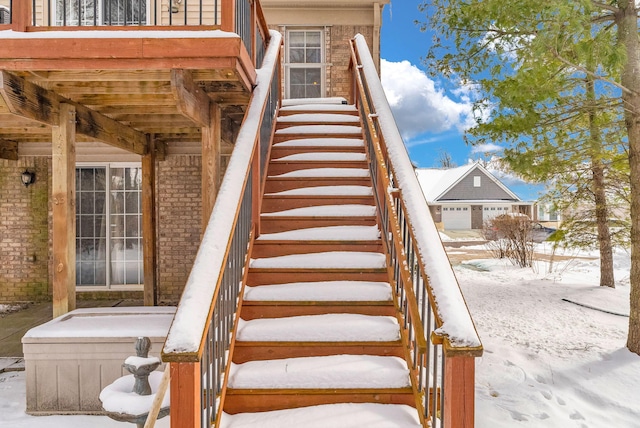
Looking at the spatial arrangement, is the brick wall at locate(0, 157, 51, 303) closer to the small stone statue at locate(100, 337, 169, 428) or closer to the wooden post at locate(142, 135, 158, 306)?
the wooden post at locate(142, 135, 158, 306)

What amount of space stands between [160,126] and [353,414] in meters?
4.30

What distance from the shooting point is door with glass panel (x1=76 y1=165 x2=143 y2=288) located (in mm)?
6641

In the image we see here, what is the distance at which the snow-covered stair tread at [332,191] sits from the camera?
3.84 metres

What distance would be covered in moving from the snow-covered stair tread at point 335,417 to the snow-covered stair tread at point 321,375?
0.39ft

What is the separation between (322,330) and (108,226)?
5.57m

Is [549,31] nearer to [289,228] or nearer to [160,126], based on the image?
[289,228]

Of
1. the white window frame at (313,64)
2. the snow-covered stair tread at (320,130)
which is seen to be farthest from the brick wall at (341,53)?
the snow-covered stair tread at (320,130)

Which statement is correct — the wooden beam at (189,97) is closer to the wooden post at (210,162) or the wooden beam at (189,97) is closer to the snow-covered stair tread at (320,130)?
the wooden post at (210,162)

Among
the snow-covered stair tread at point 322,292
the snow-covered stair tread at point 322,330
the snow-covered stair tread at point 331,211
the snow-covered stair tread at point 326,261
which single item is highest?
the snow-covered stair tread at point 331,211

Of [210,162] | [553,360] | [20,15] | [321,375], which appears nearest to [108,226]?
[210,162]

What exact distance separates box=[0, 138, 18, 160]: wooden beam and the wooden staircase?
510 cm

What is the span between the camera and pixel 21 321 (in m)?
5.54

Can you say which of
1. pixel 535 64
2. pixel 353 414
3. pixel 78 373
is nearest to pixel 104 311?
pixel 78 373

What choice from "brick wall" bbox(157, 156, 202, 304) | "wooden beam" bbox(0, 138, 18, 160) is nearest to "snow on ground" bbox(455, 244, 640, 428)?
"brick wall" bbox(157, 156, 202, 304)
